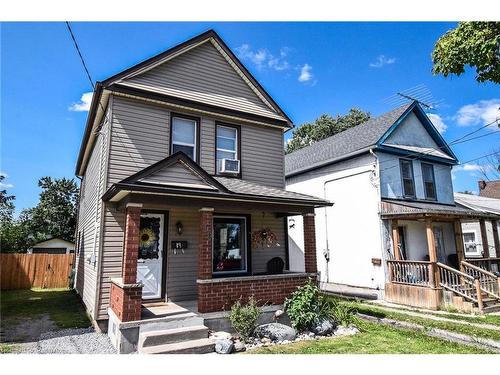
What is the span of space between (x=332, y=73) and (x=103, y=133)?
26.3ft

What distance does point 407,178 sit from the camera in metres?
14.3

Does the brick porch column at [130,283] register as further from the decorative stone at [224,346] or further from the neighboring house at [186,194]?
the decorative stone at [224,346]

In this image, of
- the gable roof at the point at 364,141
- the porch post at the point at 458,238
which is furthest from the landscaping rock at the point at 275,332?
the porch post at the point at 458,238

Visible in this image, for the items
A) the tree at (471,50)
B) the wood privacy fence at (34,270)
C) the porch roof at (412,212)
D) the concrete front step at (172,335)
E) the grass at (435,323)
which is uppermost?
the tree at (471,50)

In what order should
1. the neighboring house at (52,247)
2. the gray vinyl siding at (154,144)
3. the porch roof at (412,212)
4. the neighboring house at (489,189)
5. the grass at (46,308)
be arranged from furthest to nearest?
1. the neighboring house at (489,189)
2. the neighboring house at (52,247)
3. the porch roof at (412,212)
4. the grass at (46,308)
5. the gray vinyl siding at (154,144)

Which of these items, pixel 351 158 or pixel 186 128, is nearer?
pixel 186 128

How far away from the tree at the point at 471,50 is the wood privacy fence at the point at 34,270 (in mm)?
18479

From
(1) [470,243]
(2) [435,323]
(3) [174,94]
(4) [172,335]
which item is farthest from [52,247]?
(1) [470,243]

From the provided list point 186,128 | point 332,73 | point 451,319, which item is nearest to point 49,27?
point 186,128

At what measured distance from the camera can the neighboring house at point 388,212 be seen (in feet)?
39.1

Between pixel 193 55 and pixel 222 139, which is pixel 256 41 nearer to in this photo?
pixel 193 55

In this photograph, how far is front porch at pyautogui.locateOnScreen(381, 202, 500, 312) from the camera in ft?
35.5

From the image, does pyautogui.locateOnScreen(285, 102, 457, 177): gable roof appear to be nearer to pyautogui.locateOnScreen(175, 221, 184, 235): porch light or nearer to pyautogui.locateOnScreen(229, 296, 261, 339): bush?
pyautogui.locateOnScreen(175, 221, 184, 235): porch light
